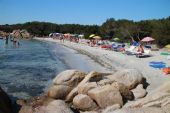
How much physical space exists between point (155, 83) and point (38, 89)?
19.1 feet

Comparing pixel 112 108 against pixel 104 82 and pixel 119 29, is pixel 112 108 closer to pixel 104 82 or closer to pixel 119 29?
pixel 104 82

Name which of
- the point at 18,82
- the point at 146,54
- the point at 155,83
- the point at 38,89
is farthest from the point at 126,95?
the point at 146,54

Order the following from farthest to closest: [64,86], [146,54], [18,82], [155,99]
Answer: [146,54]
[18,82]
[64,86]
[155,99]

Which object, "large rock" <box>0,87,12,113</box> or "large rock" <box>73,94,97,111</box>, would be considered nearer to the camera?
"large rock" <box>0,87,12,113</box>

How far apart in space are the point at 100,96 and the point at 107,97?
26 centimetres

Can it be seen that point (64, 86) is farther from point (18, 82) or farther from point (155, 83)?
point (18, 82)

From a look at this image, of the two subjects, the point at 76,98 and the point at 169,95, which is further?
the point at 76,98

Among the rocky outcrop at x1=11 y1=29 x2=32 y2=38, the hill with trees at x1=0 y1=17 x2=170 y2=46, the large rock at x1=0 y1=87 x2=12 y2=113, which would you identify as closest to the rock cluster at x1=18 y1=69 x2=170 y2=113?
the large rock at x1=0 y1=87 x2=12 y2=113

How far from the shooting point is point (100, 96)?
454 inches

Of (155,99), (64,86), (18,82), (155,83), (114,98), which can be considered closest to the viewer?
(155,99)

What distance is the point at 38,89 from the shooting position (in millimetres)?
16422

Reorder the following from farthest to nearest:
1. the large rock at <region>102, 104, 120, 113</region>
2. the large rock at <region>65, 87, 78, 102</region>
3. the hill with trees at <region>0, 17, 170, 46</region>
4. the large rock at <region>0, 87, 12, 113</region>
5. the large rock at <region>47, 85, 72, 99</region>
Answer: the hill with trees at <region>0, 17, 170, 46</region> → the large rock at <region>47, 85, 72, 99</region> → the large rock at <region>65, 87, 78, 102</region> → the large rock at <region>0, 87, 12, 113</region> → the large rock at <region>102, 104, 120, 113</region>

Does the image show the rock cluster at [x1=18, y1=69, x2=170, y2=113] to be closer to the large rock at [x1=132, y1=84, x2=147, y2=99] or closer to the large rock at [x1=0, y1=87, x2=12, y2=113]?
the large rock at [x1=132, y1=84, x2=147, y2=99]

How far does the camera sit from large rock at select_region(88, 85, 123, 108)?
37.4 ft
